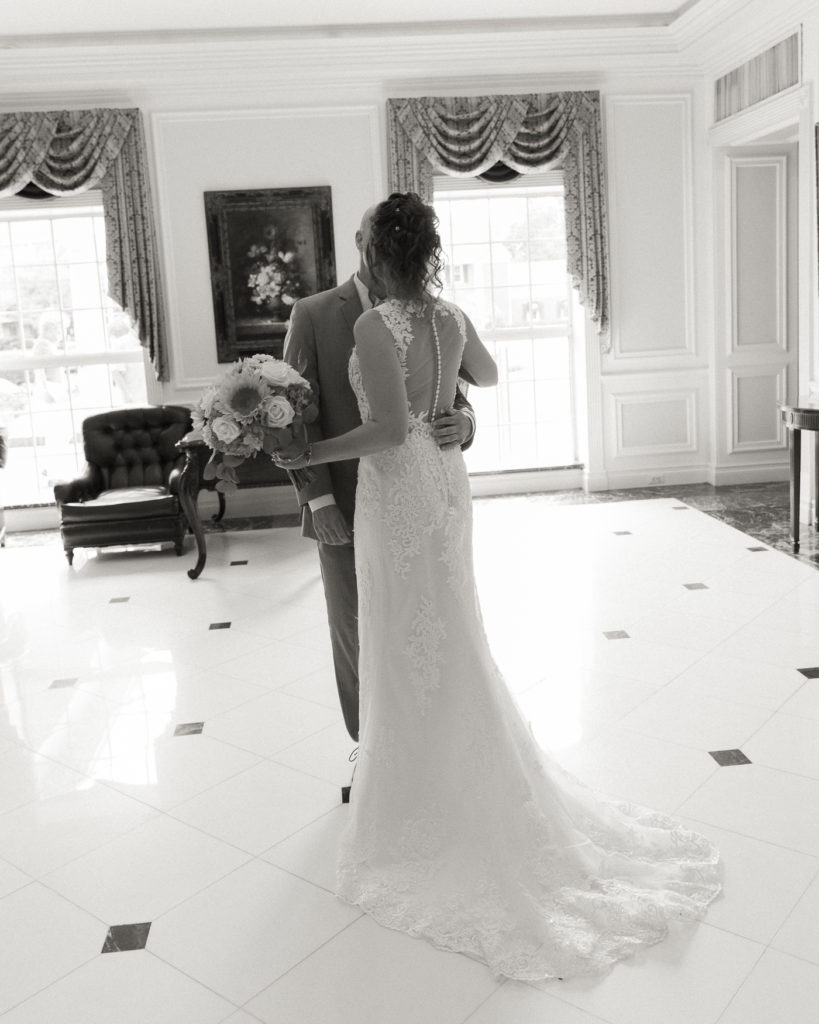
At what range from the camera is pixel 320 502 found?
281cm

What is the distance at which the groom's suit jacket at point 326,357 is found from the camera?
281 cm

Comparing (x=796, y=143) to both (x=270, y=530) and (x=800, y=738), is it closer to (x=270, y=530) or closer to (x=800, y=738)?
(x=270, y=530)

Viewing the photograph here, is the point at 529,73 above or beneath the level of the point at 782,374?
above

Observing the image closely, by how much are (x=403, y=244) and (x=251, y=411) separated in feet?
1.79

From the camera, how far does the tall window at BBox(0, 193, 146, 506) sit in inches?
306

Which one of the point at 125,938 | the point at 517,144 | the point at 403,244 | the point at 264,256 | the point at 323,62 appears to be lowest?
the point at 125,938

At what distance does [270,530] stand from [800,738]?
483cm

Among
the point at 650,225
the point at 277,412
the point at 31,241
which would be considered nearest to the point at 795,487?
the point at 650,225

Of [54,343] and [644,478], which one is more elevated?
[54,343]

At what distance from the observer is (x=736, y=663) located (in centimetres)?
409

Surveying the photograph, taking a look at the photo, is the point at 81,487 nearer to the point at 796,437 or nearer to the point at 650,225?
the point at 796,437

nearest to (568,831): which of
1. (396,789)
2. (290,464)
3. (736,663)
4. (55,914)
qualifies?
(396,789)

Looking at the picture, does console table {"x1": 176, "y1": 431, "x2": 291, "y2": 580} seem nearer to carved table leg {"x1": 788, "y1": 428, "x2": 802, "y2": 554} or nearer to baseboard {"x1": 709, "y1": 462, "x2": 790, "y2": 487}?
carved table leg {"x1": 788, "y1": 428, "x2": 802, "y2": 554}

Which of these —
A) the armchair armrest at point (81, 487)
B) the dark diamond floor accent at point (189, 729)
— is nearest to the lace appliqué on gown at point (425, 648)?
the dark diamond floor accent at point (189, 729)
